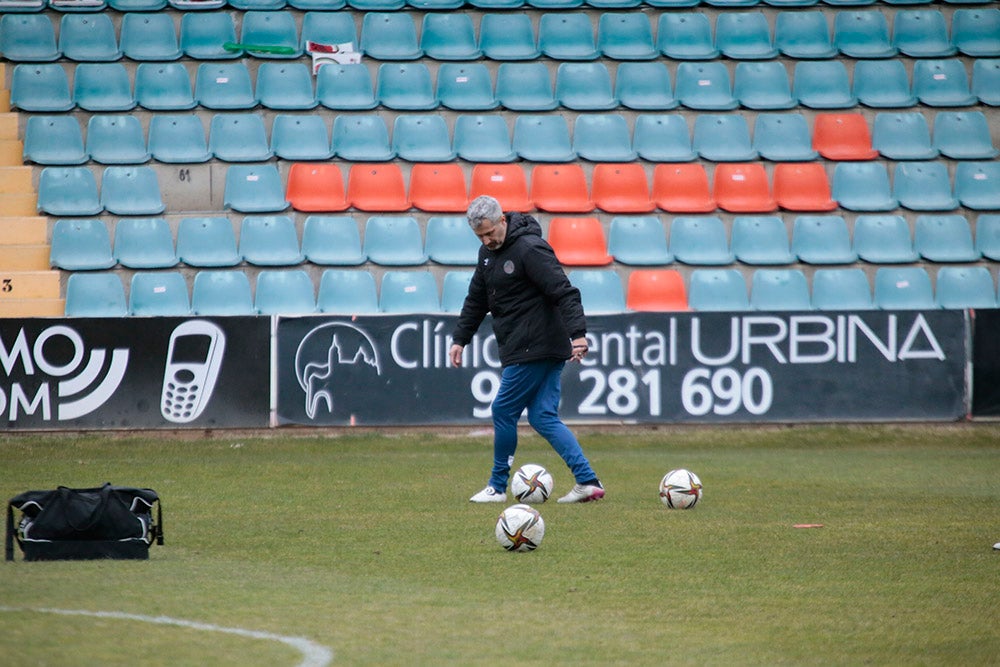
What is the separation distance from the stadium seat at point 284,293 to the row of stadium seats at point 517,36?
3.51 metres

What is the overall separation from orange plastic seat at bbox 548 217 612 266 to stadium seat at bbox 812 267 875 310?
7.90 feet

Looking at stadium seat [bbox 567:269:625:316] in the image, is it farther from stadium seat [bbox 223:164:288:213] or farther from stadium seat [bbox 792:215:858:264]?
stadium seat [bbox 223:164:288:213]

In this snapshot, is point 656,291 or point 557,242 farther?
point 557,242

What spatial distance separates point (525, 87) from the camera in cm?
1619

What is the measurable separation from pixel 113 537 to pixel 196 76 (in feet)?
34.8

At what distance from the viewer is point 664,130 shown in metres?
15.9

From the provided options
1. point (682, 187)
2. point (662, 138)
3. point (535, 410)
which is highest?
point (662, 138)

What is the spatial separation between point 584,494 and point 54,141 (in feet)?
29.8

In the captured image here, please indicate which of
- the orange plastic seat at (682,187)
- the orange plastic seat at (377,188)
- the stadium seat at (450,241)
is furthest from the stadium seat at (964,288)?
the orange plastic seat at (377,188)

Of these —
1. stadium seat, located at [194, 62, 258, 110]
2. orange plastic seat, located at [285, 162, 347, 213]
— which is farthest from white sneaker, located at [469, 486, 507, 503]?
stadium seat, located at [194, 62, 258, 110]

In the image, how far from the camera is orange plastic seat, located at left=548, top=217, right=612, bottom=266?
14.7 meters

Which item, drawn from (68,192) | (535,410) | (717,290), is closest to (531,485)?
(535,410)

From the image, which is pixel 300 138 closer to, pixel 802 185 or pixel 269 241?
pixel 269 241

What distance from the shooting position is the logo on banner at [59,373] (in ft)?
41.1
